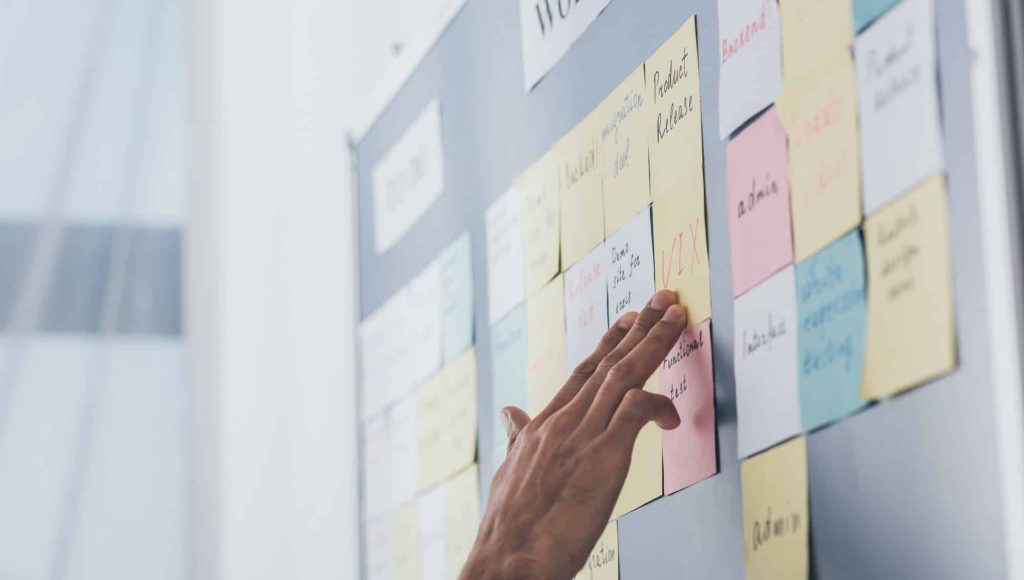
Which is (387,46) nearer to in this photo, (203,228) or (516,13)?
(203,228)

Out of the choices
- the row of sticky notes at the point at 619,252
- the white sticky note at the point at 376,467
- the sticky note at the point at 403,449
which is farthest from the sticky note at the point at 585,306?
the white sticky note at the point at 376,467

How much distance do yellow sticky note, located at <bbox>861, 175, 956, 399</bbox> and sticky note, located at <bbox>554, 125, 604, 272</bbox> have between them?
41 cm

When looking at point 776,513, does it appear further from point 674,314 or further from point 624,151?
point 624,151

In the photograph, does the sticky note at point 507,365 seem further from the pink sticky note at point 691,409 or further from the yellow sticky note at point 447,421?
the pink sticky note at point 691,409

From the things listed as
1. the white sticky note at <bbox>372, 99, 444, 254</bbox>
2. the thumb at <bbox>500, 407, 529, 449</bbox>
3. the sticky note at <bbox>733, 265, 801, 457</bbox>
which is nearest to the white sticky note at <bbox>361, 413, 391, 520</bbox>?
the white sticky note at <bbox>372, 99, 444, 254</bbox>

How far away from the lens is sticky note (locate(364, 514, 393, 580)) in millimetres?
1747

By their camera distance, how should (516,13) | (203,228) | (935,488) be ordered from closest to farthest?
(935,488) < (516,13) < (203,228)

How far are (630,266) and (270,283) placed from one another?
1130mm

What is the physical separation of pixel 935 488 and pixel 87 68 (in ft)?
5.69

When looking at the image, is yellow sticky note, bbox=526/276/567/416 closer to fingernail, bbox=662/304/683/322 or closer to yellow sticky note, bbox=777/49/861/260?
fingernail, bbox=662/304/683/322

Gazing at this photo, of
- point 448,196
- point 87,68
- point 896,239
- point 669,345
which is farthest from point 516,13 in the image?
point 87,68

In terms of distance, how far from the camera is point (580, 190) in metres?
1.27

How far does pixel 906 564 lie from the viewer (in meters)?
0.82

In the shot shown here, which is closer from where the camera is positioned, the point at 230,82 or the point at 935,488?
the point at 935,488
